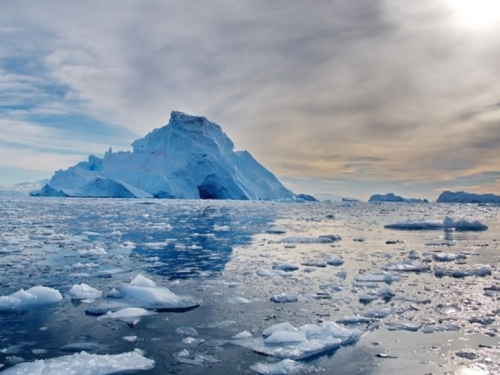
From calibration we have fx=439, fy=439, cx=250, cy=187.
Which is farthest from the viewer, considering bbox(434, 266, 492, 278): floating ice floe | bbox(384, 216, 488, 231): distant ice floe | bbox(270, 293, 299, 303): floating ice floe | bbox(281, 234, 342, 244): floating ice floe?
bbox(384, 216, 488, 231): distant ice floe

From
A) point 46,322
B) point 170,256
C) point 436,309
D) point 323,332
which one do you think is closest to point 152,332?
point 46,322

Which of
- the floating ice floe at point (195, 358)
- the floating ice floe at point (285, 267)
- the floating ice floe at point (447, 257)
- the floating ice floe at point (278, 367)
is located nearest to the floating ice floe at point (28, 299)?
the floating ice floe at point (195, 358)

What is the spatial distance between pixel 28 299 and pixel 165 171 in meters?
53.8

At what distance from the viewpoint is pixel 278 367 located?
4.12m

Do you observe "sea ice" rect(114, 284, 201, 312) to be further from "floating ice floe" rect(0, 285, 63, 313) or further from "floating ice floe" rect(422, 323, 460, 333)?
"floating ice floe" rect(422, 323, 460, 333)

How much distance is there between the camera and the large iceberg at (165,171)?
56350 mm

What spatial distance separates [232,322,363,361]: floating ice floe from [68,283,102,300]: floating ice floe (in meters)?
2.88

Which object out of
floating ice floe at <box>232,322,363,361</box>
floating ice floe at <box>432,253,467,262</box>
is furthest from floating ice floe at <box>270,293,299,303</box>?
floating ice floe at <box>432,253,467,262</box>

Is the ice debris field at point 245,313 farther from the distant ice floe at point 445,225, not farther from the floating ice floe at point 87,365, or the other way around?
the distant ice floe at point 445,225

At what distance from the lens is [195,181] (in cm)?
6081

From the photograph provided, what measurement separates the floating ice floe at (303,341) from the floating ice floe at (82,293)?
9.45 feet

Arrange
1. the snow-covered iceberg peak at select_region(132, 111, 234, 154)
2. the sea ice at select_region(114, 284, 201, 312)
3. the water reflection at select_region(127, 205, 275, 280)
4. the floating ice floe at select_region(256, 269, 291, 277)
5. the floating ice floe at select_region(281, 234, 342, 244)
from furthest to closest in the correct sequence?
the snow-covered iceberg peak at select_region(132, 111, 234, 154) < the floating ice floe at select_region(281, 234, 342, 244) < the water reflection at select_region(127, 205, 275, 280) < the floating ice floe at select_region(256, 269, 291, 277) < the sea ice at select_region(114, 284, 201, 312)

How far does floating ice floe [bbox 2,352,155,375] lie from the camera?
384cm

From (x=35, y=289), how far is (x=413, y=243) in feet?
41.5
